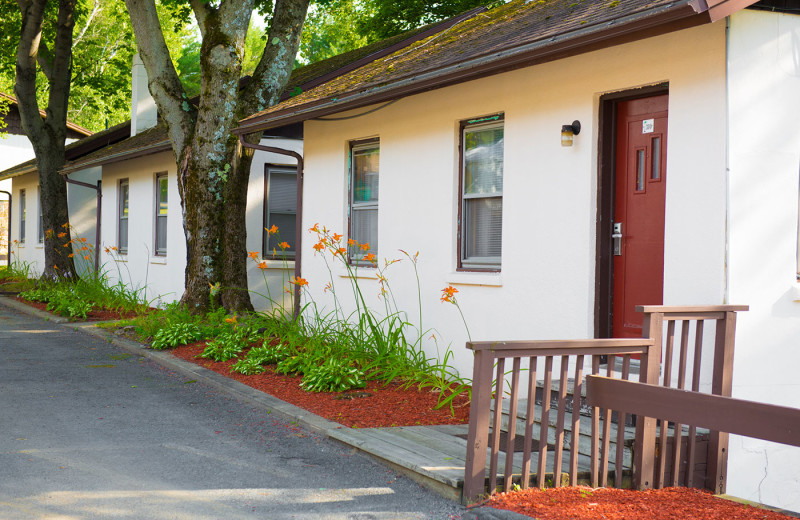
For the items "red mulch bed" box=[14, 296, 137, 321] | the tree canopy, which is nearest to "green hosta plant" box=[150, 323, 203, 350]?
"red mulch bed" box=[14, 296, 137, 321]

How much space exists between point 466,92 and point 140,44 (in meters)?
6.15

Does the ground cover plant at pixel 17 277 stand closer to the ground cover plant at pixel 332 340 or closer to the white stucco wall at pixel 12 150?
the white stucco wall at pixel 12 150

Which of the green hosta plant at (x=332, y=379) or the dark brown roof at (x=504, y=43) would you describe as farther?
the green hosta plant at (x=332, y=379)

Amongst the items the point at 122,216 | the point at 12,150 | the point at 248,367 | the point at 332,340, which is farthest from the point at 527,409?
the point at 12,150

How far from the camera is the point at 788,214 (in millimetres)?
6074

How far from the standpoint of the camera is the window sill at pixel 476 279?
25.8ft

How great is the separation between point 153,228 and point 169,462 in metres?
11.9

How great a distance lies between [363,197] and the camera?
10203mm

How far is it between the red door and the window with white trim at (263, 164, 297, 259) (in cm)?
928

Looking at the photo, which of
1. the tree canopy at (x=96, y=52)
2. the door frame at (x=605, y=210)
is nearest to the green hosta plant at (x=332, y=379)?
the door frame at (x=605, y=210)

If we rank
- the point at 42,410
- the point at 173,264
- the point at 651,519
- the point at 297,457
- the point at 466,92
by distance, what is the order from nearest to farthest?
the point at 651,519, the point at 297,457, the point at 42,410, the point at 466,92, the point at 173,264

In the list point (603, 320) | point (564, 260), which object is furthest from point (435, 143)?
point (603, 320)

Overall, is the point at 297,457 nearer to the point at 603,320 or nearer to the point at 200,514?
the point at 200,514

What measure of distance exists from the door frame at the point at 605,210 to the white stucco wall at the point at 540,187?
0.06m
